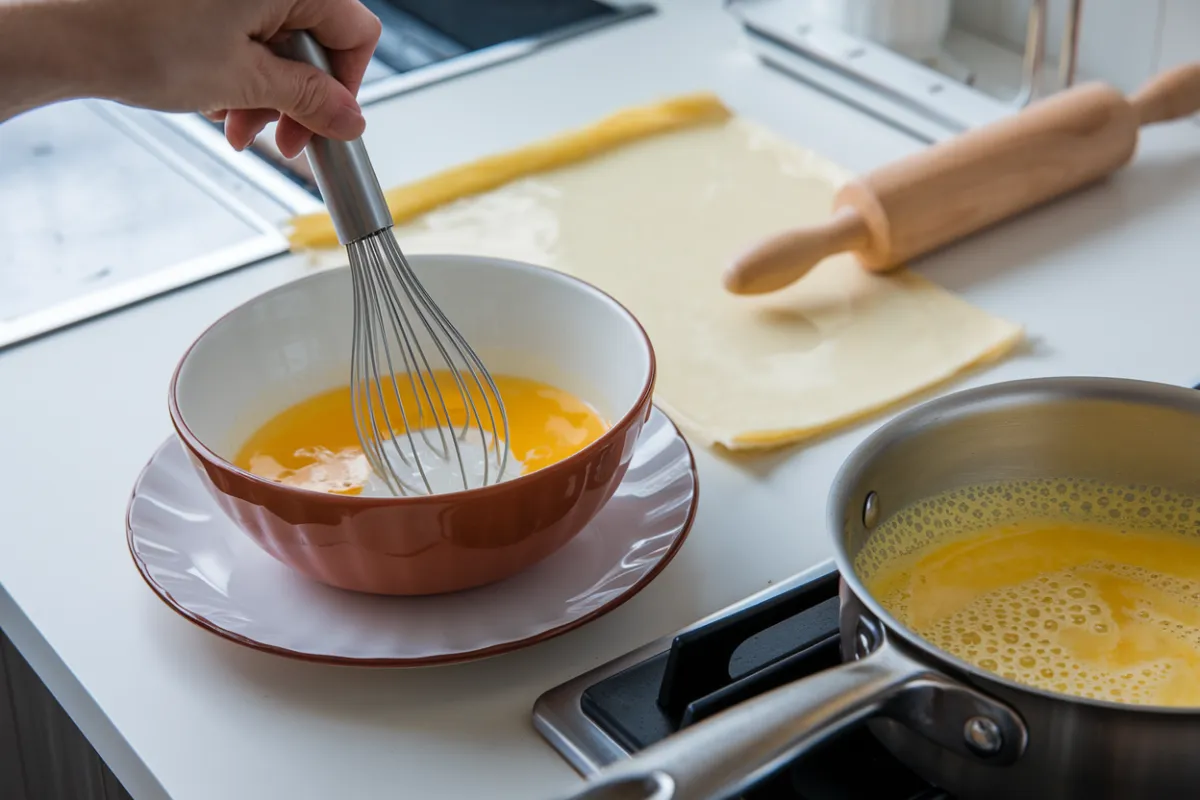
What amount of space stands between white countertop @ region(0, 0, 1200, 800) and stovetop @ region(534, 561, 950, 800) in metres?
0.02

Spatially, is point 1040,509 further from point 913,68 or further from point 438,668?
point 913,68

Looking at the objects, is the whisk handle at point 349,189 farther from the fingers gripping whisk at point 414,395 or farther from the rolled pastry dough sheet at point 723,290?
the rolled pastry dough sheet at point 723,290

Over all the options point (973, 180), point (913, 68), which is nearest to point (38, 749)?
point (973, 180)

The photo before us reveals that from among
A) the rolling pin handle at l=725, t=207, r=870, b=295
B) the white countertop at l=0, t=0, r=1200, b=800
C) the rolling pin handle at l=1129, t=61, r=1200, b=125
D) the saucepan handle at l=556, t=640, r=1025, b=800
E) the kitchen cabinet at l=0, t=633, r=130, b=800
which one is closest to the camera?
the saucepan handle at l=556, t=640, r=1025, b=800

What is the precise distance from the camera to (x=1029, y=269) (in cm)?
79

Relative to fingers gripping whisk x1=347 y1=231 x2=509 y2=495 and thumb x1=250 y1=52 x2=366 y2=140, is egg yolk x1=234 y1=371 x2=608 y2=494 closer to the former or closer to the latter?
fingers gripping whisk x1=347 y1=231 x2=509 y2=495

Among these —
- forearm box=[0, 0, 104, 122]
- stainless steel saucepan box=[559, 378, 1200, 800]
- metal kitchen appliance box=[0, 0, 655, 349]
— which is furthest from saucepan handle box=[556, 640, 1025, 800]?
metal kitchen appliance box=[0, 0, 655, 349]

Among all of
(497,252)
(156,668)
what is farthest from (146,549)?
(497,252)

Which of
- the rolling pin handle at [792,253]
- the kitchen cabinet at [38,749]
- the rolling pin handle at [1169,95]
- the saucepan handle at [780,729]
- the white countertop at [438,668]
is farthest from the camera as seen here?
the rolling pin handle at [1169,95]

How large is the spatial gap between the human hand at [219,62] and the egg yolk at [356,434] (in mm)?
121

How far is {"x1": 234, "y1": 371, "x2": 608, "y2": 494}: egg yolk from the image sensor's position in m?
0.59

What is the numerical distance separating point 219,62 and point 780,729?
341 mm

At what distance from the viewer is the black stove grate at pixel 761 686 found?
46 centimetres

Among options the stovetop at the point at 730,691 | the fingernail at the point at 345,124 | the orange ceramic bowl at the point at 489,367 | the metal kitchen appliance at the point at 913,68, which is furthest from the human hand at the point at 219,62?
the metal kitchen appliance at the point at 913,68
